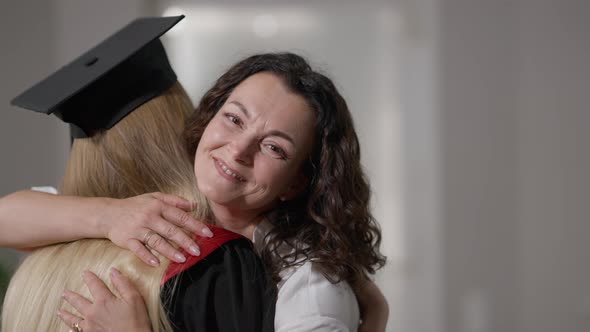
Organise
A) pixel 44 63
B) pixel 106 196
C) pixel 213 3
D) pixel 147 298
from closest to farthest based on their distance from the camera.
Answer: pixel 147 298 < pixel 106 196 < pixel 44 63 < pixel 213 3

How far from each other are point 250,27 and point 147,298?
7.81 ft

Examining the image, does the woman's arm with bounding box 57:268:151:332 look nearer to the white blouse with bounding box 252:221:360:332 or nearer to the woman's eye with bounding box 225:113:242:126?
the white blouse with bounding box 252:221:360:332

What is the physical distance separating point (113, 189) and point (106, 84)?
0.22 meters

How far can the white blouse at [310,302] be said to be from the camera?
110 centimetres

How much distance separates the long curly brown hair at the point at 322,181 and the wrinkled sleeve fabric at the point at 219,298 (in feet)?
0.39

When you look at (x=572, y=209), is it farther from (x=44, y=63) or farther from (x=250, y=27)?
(x=44, y=63)

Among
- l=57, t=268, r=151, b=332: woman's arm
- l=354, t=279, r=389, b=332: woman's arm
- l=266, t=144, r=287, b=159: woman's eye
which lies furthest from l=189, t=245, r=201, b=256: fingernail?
l=354, t=279, r=389, b=332: woman's arm

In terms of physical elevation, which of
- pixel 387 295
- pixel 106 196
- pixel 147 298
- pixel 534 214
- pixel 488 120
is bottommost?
pixel 387 295

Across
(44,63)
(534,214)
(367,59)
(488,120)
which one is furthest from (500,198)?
(44,63)

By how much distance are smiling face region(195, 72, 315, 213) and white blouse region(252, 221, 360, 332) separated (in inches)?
7.2

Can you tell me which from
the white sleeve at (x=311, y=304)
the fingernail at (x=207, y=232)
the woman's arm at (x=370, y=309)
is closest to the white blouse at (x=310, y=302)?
the white sleeve at (x=311, y=304)

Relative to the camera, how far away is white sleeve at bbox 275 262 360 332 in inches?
43.4

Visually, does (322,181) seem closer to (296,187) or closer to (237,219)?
(296,187)

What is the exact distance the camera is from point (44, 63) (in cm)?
305
